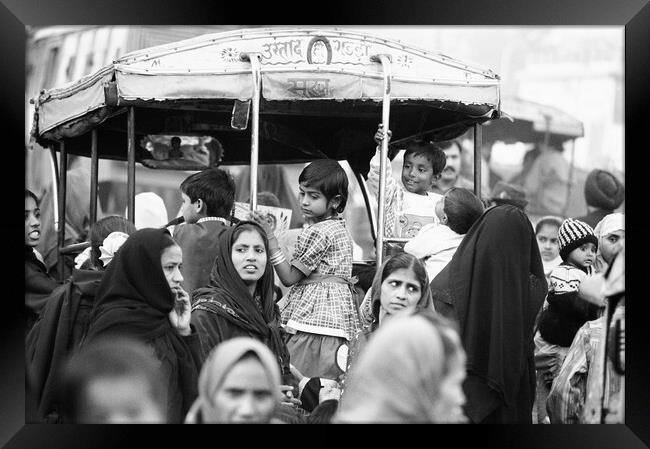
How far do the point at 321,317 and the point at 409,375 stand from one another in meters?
2.10

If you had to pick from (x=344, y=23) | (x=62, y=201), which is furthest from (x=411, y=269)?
(x=62, y=201)

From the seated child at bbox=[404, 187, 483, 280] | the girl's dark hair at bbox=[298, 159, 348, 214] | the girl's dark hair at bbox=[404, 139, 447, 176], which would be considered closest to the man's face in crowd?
the girl's dark hair at bbox=[404, 139, 447, 176]

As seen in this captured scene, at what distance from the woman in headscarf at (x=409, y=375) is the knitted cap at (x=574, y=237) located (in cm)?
265

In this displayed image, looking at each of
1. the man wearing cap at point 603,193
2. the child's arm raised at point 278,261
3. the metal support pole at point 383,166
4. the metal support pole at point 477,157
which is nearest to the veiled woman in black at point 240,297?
the child's arm raised at point 278,261

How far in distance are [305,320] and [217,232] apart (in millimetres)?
765

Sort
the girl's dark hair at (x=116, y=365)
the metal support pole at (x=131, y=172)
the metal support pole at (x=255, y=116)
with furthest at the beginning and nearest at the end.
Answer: the metal support pole at (x=131, y=172) → the metal support pole at (x=255, y=116) → the girl's dark hair at (x=116, y=365)

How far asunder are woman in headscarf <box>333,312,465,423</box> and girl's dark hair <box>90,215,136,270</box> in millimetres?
2388

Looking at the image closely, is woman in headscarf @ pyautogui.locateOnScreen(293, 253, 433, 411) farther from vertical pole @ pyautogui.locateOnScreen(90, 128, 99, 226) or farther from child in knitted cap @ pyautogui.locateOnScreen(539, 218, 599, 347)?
vertical pole @ pyautogui.locateOnScreen(90, 128, 99, 226)

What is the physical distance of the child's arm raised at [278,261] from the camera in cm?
596

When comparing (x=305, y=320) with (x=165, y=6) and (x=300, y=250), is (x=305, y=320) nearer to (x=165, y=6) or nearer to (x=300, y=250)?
(x=300, y=250)

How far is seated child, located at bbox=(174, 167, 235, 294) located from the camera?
6.22 m

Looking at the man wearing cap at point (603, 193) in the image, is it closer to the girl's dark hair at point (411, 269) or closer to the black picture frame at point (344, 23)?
the black picture frame at point (344, 23)

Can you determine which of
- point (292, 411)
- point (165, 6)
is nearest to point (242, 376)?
point (292, 411)

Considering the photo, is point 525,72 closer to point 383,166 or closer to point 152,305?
point 383,166
